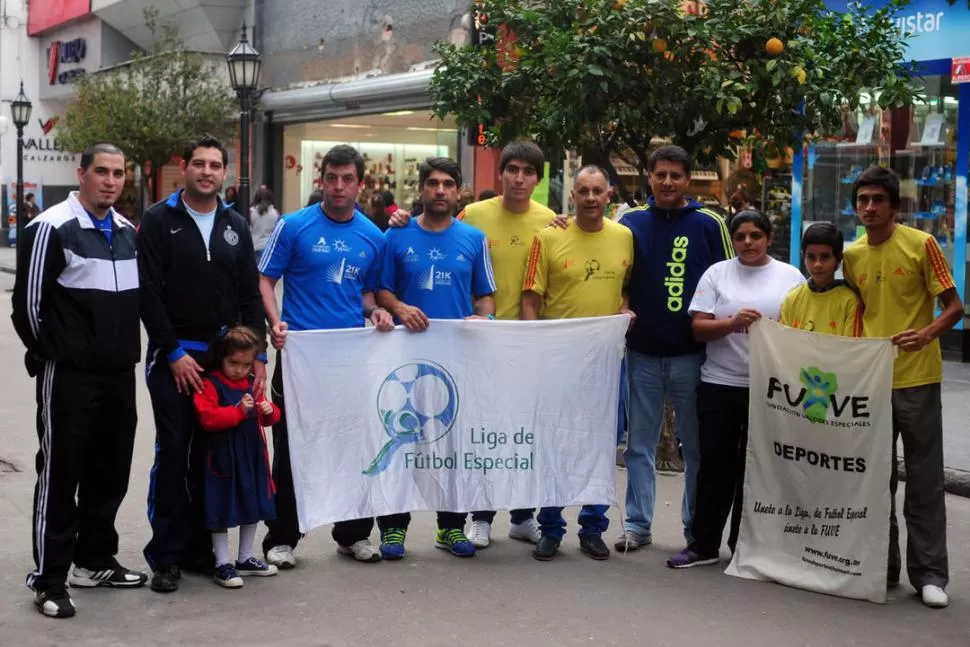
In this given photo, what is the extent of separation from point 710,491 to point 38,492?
3.13 m

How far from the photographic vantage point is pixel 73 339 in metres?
5.60

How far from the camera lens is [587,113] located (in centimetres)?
916

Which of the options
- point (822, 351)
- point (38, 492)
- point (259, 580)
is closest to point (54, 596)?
point (38, 492)

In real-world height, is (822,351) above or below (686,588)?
above

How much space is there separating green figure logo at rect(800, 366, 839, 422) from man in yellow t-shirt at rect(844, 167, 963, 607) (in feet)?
0.91

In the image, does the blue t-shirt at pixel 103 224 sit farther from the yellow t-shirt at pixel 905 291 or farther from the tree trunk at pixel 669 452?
the tree trunk at pixel 669 452

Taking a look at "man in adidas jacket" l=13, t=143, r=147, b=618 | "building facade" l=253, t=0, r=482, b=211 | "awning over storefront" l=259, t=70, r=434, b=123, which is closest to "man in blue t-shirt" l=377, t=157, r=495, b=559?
"man in adidas jacket" l=13, t=143, r=147, b=618

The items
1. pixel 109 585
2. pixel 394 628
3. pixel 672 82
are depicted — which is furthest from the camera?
pixel 672 82

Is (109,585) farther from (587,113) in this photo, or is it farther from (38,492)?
(587,113)

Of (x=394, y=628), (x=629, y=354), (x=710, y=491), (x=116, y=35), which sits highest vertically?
(x=116, y=35)

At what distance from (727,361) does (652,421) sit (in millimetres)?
584

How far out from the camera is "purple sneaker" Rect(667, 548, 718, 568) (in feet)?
21.6

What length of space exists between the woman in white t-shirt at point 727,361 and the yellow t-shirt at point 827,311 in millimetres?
98

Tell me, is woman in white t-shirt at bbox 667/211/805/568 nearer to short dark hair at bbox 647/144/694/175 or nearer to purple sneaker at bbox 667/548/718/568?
purple sneaker at bbox 667/548/718/568
